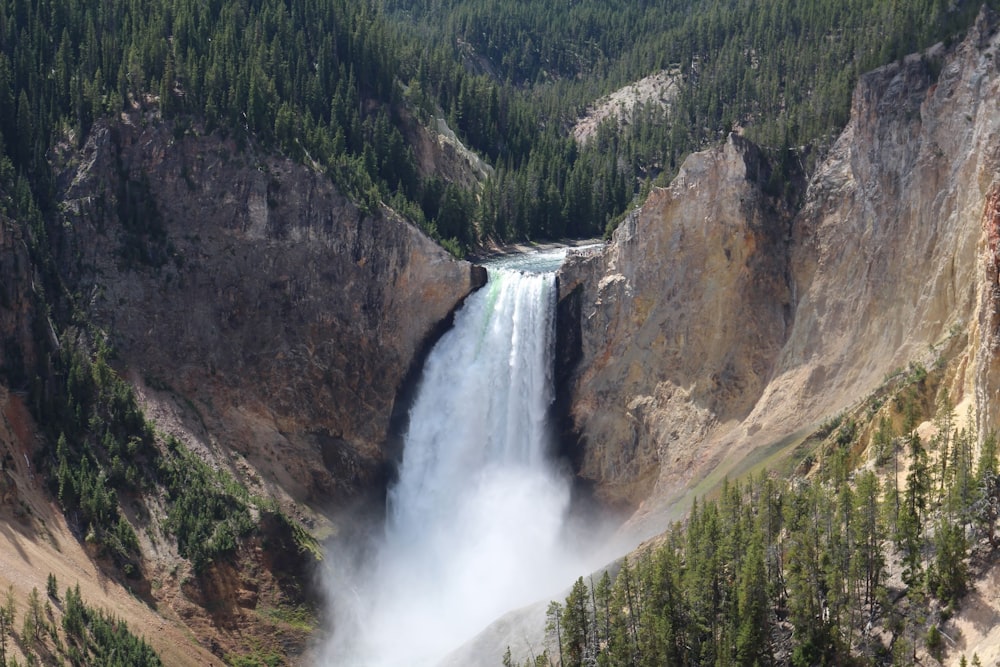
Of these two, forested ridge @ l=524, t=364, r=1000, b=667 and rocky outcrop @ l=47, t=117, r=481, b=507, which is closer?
forested ridge @ l=524, t=364, r=1000, b=667

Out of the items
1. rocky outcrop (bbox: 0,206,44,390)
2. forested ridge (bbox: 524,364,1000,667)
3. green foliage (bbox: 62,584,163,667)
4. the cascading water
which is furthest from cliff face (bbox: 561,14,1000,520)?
rocky outcrop (bbox: 0,206,44,390)

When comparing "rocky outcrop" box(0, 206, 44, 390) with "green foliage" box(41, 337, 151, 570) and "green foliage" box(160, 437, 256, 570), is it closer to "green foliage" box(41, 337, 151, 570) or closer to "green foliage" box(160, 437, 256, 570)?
"green foliage" box(41, 337, 151, 570)

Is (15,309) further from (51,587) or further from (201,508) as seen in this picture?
(51,587)

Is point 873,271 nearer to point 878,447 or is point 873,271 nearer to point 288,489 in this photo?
point 878,447

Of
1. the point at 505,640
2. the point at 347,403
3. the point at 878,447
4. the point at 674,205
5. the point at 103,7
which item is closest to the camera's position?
the point at 878,447

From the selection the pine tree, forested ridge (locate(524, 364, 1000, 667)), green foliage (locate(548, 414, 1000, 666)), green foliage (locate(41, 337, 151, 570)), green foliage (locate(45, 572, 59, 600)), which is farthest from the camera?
green foliage (locate(41, 337, 151, 570))

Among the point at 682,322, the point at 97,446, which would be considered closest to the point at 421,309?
the point at 682,322

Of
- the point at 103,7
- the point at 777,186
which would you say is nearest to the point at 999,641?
the point at 777,186

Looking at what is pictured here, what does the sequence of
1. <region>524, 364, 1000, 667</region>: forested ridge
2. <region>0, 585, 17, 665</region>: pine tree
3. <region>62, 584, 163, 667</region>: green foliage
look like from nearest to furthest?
<region>524, 364, 1000, 667</region>: forested ridge, <region>0, 585, 17, 665</region>: pine tree, <region>62, 584, 163, 667</region>: green foliage
